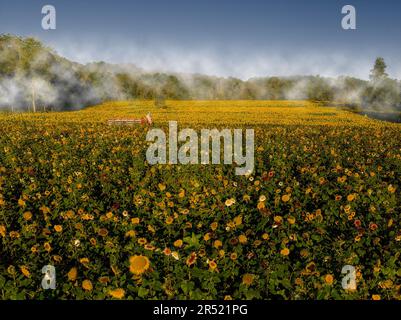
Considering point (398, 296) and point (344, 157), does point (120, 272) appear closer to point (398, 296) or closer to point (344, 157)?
point (398, 296)

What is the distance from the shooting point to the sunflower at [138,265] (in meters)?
2.94

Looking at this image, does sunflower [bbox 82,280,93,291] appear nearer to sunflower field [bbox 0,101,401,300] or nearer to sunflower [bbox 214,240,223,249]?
sunflower field [bbox 0,101,401,300]

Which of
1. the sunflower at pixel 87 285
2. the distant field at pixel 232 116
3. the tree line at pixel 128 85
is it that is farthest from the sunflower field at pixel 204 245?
the tree line at pixel 128 85

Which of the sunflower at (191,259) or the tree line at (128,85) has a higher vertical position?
the tree line at (128,85)

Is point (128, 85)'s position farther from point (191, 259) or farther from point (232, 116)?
point (191, 259)

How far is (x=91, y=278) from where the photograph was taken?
3078 mm

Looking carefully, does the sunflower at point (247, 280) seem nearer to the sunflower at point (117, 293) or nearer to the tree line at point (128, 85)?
the sunflower at point (117, 293)

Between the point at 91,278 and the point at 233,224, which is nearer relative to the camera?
the point at 91,278

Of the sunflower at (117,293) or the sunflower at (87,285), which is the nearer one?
the sunflower at (117,293)

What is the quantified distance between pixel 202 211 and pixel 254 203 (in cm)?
103

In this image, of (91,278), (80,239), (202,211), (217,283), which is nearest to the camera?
(91,278)
